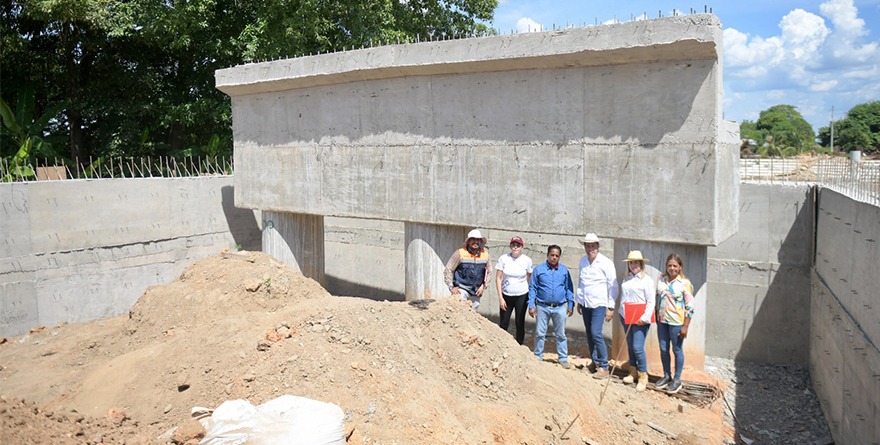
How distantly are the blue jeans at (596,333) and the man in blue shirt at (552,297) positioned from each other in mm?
248

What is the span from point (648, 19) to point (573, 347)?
490 cm

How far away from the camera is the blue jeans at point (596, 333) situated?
7473 mm

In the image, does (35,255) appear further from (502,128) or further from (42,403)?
(502,128)

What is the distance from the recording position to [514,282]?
313 inches

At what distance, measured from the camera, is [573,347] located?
9383 millimetres

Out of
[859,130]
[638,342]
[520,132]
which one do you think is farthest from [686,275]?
[859,130]

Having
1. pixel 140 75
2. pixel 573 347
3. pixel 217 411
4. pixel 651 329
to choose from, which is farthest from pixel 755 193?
pixel 140 75

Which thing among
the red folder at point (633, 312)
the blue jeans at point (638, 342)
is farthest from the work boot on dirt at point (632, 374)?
the red folder at point (633, 312)

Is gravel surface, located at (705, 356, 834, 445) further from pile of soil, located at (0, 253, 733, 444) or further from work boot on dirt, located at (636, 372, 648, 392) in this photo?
work boot on dirt, located at (636, 372, 648, 392)

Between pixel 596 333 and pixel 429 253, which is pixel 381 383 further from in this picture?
pixel 429 253

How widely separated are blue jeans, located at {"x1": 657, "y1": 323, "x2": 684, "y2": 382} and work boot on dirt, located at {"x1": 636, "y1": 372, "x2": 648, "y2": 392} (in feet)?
0.79

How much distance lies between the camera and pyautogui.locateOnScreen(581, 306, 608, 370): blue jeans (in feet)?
24.5

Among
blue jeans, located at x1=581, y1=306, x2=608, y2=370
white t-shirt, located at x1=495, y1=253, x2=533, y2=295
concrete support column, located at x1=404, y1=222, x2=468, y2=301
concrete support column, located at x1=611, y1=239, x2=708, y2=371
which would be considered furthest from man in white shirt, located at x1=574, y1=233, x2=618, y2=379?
concrete support column, located at x1=404, y1=222, x2=468, y2=301

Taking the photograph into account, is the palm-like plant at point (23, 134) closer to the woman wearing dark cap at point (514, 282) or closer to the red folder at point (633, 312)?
the woman wearing dark cap at point (514, 282)
